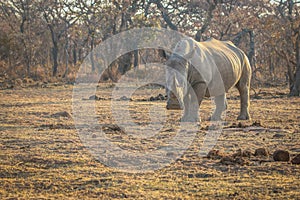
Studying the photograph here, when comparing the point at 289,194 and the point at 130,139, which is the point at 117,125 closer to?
the point at 130,139

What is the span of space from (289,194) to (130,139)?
3.73 m

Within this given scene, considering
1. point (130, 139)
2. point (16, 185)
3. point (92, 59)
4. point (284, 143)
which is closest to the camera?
point (16, 185)

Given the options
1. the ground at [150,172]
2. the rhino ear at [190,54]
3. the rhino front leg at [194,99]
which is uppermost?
the rhino ear at [190,54]

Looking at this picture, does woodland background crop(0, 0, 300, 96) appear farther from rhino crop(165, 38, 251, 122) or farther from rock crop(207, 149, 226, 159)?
rock crop(207, 149, 226, 159)

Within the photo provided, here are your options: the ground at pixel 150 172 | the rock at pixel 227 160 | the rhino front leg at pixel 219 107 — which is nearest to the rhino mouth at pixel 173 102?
the ground at pixel 150 172

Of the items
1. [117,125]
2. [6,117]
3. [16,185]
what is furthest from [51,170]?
[6,117]

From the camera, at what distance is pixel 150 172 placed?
6.11 m

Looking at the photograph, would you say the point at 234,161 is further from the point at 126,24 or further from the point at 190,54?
the point at 126,24

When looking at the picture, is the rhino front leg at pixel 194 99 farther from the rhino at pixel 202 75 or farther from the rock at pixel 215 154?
the rock at pixel 215 154

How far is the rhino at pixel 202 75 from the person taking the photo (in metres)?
9.19

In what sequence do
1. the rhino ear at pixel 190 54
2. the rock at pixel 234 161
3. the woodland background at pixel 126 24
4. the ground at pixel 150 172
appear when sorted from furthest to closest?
the woodland background at pixel 126 24, the rhino ear at pixel 190 54, the rock at pixel 234 161, the ground at pixel 150 172

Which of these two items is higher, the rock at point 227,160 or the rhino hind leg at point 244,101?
the rhino hind leg at point 244,101

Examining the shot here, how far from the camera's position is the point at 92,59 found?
36.3 meters

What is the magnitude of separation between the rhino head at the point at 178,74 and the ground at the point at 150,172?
1.68 ft
